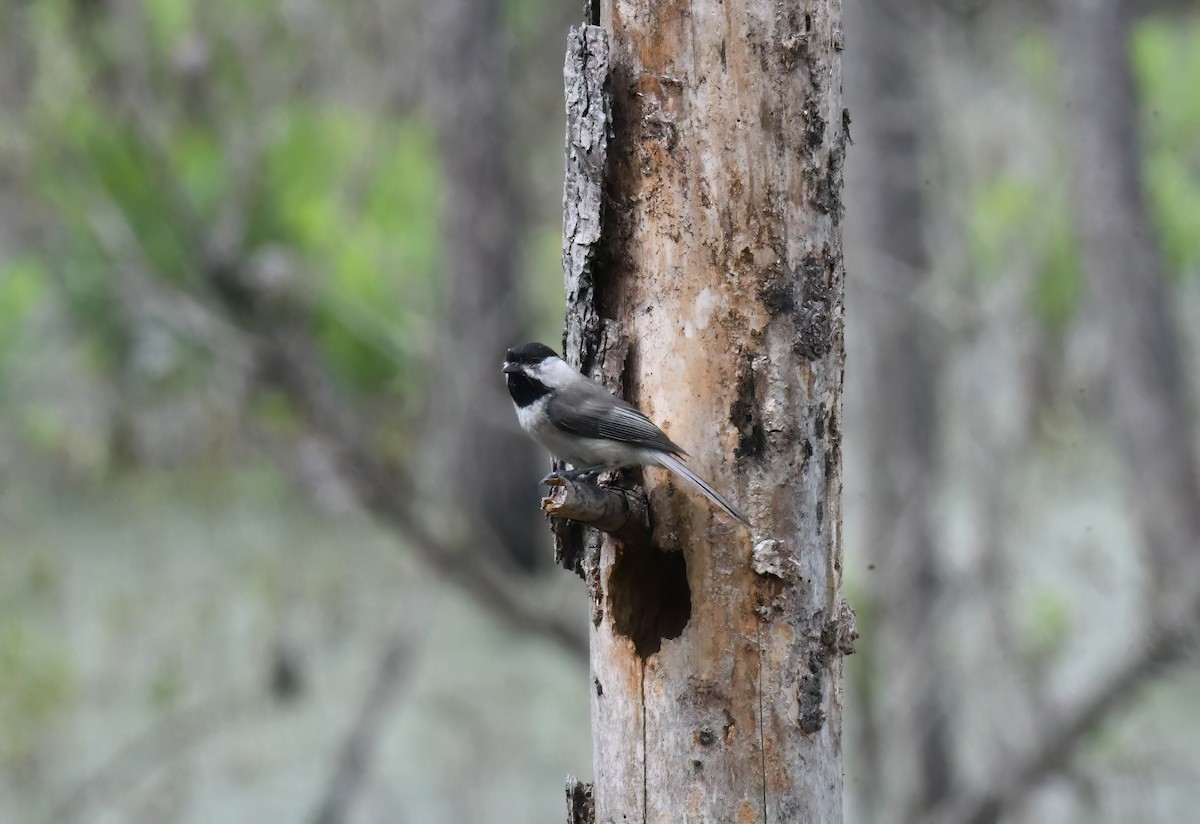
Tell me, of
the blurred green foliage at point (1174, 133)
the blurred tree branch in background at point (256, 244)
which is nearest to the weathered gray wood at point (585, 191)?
the blurred tree branch in background at point (256, 244)

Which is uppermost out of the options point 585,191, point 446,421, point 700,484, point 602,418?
point 446,421

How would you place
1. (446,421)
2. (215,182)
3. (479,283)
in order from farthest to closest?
(215,182)
(479,283)
(446,421)

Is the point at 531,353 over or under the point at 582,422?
over

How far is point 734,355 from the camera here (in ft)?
7.70

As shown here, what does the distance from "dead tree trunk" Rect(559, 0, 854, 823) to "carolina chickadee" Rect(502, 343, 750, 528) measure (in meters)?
0.06

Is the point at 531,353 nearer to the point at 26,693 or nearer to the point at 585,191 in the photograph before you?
the point at 585,191

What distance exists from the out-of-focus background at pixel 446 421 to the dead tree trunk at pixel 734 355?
3043 mm

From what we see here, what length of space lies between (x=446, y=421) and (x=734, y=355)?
17.2ft

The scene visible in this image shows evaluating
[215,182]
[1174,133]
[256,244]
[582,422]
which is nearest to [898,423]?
[1174,133]

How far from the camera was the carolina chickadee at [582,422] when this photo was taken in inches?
92.8

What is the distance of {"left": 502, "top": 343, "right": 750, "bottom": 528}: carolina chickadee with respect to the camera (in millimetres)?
2357

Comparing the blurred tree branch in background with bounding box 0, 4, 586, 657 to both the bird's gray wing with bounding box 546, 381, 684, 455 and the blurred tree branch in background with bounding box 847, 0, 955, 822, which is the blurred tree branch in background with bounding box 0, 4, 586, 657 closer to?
the blurred tree branch in background with bounding box 847, 0, 955, 822

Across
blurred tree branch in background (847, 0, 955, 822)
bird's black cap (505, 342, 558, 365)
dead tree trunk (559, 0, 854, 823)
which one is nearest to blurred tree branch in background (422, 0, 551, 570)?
blurred tree branch in background (847, 0, 955, 822)

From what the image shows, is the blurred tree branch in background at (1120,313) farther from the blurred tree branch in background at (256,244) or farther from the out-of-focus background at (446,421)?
the blurred tree branch in background at (256,244)
